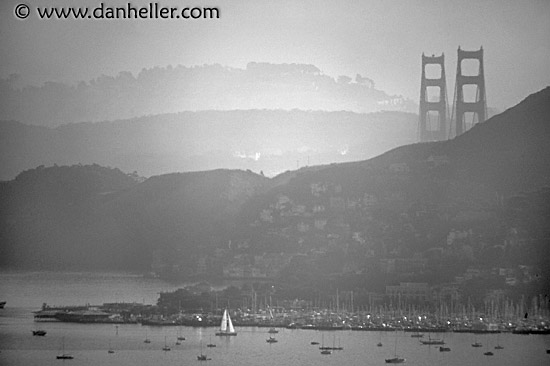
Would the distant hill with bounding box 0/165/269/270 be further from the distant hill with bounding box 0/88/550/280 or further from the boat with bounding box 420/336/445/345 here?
the boat with bounding box 420/336/445/345

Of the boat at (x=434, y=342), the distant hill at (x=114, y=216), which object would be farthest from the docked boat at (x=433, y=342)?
the distant hill at (x=114, y=216)

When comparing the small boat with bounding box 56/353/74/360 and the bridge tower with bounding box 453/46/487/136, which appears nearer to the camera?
the small boat with bounding box 56/353/74/360

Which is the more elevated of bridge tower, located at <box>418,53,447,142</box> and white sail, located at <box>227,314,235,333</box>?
bridge tower, located at <box>418,53,447,142</box>

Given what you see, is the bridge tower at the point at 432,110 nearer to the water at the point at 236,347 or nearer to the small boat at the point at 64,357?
the water at the point at 236,347

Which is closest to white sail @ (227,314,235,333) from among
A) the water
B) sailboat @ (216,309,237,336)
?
sailboat @ (216,309,237,336)

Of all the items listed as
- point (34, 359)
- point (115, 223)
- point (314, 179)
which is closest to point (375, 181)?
point (314, 179)

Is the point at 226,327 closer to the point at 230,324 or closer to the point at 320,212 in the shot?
the point at 230,324
